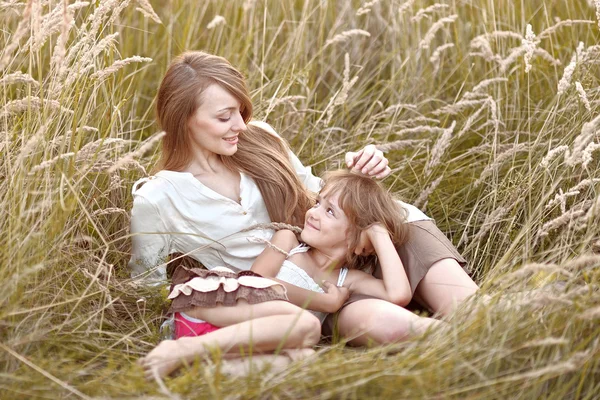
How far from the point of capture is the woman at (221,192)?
3.05m

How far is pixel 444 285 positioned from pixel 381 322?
0.37 meters

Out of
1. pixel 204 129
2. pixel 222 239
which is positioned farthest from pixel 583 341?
pixel 204 129

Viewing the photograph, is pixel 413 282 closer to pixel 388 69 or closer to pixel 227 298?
pixel 227 298

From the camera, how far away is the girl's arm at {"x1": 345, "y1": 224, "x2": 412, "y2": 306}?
2.91 metres

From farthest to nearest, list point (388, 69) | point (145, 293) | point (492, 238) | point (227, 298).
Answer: point (388, 69), point (492, 238), point (145, 293), point (227, 298)

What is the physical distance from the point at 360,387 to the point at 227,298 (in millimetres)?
634

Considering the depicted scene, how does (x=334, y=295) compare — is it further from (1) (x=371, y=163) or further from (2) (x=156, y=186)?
(2) (x=156, y=186)

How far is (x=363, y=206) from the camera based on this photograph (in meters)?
3.03

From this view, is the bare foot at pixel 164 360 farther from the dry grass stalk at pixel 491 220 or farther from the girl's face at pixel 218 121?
the dry grass stalk at pixel 491 220

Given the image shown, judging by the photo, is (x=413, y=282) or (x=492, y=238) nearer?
(x=413, y=282)

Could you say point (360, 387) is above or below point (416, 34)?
below

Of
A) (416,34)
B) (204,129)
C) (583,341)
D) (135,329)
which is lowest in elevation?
(135,329)

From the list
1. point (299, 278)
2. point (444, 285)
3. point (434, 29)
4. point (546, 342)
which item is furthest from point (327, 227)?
point (434, 29)

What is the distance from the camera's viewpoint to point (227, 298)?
2707 millimetres
